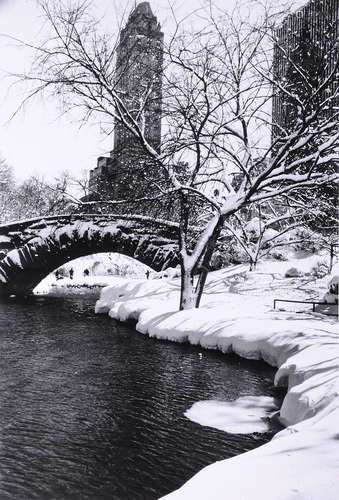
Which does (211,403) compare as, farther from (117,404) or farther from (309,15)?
(309,15)

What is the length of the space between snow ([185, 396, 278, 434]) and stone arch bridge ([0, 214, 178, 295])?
60.0 feet

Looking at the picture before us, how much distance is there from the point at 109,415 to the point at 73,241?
21962 mm

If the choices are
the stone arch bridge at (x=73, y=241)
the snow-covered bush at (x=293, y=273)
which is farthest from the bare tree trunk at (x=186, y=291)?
the stone arch bridge at (x=73, y=241)

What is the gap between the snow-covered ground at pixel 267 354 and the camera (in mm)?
3418

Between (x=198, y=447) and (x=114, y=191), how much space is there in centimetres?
1048

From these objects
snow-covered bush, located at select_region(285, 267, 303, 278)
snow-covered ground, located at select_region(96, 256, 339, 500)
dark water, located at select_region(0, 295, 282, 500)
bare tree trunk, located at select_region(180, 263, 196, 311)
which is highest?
snow-covered bush, located at select_region(285, 267, 303, 278)

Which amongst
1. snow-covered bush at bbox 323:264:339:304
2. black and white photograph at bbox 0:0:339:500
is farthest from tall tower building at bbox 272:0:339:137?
snow-covered bush at bbox 323:264:339:304

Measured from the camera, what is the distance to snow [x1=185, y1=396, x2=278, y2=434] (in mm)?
6929

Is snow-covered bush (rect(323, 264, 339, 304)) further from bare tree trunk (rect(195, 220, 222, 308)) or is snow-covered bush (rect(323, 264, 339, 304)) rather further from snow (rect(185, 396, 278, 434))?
snow (rect(185, 396, 278, 434))

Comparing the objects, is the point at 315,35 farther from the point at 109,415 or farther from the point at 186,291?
the point at 109,415

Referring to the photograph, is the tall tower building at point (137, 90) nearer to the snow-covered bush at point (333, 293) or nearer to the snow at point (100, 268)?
the snow-covered bush at point (333, 293)

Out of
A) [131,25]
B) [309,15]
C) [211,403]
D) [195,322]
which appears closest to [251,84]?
[309,15]

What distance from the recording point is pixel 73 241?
2852 cm

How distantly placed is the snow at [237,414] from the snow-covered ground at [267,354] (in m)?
0.02
